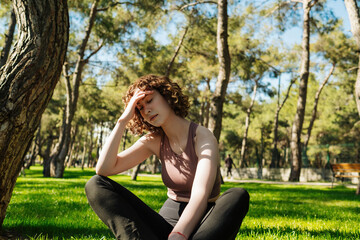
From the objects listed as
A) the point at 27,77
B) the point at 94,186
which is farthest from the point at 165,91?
the point at 27,77

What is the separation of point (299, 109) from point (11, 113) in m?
18.1

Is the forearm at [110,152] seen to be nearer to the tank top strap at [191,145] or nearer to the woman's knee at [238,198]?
the tank top strap at [191,145]

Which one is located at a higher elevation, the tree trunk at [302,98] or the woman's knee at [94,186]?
the tree trunk at [302,98]

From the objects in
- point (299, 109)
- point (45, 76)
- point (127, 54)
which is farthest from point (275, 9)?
point (45, 76)

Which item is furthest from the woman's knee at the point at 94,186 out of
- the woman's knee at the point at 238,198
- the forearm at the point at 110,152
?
the woman's knee at the point at 238,198

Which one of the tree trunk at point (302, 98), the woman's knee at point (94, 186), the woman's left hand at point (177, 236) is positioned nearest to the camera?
the woman's left hand at point (177, 236)

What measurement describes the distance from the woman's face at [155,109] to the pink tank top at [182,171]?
25 cm

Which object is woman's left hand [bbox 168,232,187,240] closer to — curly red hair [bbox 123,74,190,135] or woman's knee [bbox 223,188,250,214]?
woman's knee [bbox 223,188,250,214]

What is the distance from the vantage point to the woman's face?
272cm

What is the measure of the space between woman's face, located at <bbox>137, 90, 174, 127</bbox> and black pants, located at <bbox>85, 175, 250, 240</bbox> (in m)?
0.63

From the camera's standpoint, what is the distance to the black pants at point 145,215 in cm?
216

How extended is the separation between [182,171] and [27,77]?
1.86 m

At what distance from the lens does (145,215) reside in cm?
245

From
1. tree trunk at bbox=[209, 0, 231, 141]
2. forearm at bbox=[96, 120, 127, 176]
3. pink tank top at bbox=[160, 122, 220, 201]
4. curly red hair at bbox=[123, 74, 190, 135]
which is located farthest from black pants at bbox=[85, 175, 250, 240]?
tree trunk at bbox=[209, 0, 231, 141]
